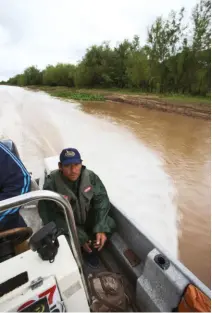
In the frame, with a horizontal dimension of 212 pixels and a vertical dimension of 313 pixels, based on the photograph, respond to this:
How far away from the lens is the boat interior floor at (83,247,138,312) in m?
1.90

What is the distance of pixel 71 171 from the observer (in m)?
1.98

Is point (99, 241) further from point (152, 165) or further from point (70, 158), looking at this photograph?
point (152, 165)

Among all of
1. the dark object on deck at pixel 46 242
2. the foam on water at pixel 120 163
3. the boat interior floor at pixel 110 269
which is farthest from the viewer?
the foam on water at pixel 120 163

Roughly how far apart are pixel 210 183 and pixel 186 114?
9.04m

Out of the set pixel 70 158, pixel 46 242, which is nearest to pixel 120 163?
pixel 70 158

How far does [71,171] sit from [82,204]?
1.15 feet

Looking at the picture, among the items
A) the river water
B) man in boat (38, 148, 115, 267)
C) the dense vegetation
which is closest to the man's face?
man in boat (38, 148, 115, 267)

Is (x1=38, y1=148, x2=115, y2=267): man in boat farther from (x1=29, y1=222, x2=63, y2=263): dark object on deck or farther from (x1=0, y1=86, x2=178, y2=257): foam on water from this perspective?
(x1=29, y1=222, x2=63, y2=263): dark object on deck

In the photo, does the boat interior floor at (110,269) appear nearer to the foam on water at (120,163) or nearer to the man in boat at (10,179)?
the foam on water at (120,163)

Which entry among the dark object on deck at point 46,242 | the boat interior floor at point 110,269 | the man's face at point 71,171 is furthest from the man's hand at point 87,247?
the dark object on deck at point 46,242

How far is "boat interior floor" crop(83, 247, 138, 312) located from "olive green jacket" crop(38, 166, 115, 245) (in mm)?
304

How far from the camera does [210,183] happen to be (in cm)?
509

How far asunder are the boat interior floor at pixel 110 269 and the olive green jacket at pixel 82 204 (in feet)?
1.00

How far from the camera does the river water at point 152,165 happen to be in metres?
3.42
